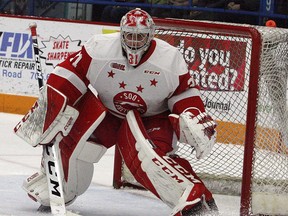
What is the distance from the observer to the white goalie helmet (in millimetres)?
4988

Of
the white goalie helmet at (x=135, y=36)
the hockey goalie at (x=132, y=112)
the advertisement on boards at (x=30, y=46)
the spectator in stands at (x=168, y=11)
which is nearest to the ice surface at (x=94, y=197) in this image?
the hockey goalie at (x=132, y=112)

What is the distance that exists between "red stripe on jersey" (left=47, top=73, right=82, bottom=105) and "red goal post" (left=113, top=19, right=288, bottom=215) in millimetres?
816

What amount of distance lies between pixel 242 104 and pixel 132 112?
148cm

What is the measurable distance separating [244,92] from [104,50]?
1.46m

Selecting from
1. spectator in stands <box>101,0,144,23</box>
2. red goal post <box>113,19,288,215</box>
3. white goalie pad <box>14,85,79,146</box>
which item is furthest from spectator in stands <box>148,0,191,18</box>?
white goalie pad <box>14,85,79,146</box>

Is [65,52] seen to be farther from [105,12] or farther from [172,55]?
[172,55]

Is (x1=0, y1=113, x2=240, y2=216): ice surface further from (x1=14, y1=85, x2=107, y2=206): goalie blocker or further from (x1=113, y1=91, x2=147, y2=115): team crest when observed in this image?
(x1=113, y1=91, x2=147, y2=115): team crest

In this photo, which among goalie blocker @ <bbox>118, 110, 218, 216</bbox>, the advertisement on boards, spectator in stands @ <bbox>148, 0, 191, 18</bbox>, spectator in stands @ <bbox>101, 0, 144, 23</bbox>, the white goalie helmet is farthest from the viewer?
spectator in stands @ <bbox>148, 0, 191, 18</bbox>

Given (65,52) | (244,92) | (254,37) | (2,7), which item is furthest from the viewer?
(2,7)

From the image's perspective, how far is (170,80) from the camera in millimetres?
5035

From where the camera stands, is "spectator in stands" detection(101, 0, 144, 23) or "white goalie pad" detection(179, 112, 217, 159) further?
"spectator in stands" detection(101, 0, 144, 23)

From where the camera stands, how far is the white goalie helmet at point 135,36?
4.99 meters

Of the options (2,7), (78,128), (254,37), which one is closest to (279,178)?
(254,37)

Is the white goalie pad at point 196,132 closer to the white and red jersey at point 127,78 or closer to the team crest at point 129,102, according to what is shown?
the white and red jersey at point 127,78
